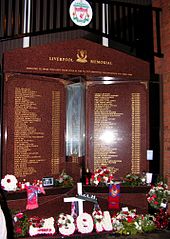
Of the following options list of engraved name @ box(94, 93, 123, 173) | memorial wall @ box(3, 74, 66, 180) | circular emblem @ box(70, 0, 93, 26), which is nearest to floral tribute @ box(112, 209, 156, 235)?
list of engraved name @ box(94, 93, 123, 173)

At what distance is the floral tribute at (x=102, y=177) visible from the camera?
504 centimetres

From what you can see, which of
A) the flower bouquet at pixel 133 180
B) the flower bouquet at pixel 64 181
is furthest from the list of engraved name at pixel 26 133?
the flower bouquet at pixel 133 180

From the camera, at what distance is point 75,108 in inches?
210

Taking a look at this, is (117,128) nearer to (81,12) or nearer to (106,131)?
(106,131)

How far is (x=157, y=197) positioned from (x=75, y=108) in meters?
1.77

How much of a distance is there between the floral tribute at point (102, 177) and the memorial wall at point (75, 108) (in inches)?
6.5

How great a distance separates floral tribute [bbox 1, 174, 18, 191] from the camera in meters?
4.52

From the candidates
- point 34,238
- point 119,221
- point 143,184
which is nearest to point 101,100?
point 143,184

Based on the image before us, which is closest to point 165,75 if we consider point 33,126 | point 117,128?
point 117,128

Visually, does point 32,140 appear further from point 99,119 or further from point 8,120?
point 99,119

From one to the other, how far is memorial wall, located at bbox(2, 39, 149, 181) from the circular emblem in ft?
1.14

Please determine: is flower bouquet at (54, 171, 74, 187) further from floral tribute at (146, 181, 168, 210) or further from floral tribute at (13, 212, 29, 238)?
floral tribute at (146, 181, 168, 210)

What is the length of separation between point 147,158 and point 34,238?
2.06m

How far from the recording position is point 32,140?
490 cm
